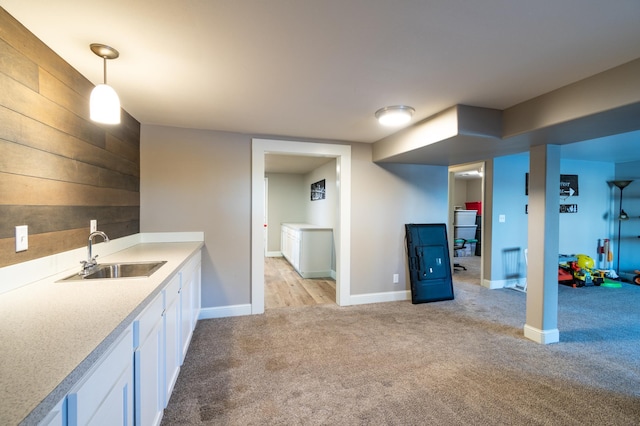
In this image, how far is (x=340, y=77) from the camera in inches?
78.6

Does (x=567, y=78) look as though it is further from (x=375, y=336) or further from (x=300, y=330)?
(x=300, y=330)

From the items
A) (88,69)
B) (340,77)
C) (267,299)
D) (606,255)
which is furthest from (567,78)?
(606,255)

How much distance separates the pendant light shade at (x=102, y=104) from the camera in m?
1.59

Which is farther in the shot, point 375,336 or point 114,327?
point 375,336

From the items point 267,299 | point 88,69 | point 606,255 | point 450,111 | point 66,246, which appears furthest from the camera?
point 606,255

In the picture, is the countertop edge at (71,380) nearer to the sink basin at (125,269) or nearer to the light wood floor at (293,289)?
the sink basin at (125,269)

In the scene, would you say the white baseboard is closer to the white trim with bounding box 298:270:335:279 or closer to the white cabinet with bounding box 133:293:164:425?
the white trim with bounding box 298:270:335:279

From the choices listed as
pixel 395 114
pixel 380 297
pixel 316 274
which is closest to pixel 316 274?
pixel 316 274

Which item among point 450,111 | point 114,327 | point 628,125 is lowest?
point 114,327

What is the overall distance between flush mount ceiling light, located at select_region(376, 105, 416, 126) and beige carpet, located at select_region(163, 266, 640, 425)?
2.11m

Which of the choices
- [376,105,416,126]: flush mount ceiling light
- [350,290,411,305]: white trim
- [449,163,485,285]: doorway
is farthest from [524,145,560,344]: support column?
[449,163,485,285]: doorway

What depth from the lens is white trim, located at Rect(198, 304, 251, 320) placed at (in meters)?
3.31

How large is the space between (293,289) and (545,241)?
3.31 metres

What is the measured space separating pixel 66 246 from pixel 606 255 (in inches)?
315
